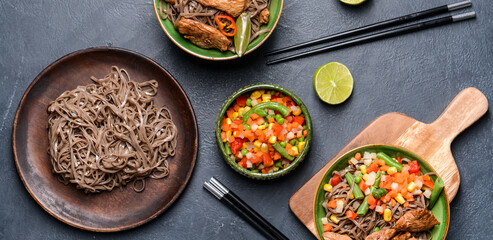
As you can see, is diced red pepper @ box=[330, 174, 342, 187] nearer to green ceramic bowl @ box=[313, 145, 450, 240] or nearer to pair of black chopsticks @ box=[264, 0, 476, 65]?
green ceramic bowl @ box=[313, 145, 450, 240]

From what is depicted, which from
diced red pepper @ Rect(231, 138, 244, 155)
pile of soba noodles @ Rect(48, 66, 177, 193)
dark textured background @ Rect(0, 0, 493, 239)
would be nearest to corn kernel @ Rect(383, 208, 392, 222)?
dark textured background @ Rect(0, 0, 493, 239)

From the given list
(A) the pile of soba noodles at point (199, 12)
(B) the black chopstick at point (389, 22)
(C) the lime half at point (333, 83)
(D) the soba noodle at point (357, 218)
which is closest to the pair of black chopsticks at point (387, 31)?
(B) the black chopstick at point (389, 22)

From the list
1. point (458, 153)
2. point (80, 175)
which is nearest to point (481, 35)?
point (458, 153)

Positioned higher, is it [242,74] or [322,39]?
[322,39]

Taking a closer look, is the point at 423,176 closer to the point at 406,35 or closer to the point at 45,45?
the point at 406,35

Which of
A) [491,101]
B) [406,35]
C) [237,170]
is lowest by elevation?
[237,170]
